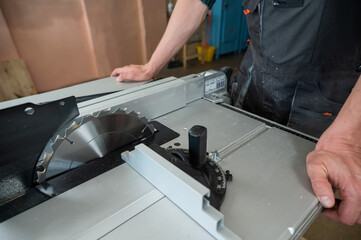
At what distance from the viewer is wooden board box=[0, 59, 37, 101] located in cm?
258

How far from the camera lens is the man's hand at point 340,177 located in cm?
54

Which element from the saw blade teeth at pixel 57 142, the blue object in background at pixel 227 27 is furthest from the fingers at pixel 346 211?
the blue object in background at pixel 227 27

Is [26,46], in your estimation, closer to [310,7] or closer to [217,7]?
[310,7]

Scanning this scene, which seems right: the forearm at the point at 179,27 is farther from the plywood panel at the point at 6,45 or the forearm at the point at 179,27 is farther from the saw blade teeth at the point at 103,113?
the plywood panel at the point at 6,45

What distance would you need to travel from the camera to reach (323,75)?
0.91m

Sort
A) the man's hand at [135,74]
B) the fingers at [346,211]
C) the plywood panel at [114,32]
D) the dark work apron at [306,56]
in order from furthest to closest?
the plywood panel at [114,32] → the man's hand at [135,74] → the dark work apron at [306,56] → the fingers at [346,211]

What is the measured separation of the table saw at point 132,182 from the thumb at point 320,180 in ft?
0.07

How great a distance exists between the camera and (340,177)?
1.84 feet

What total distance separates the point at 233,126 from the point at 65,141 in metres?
0.54

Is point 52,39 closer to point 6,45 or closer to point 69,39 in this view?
point 69,39

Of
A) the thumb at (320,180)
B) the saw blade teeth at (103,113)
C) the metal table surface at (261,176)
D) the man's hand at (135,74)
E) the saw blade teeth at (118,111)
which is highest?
the saw blade teeth at (103,113)

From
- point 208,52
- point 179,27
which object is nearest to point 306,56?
point 179,27

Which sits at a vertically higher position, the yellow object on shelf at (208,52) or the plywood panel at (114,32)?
the plywood panel at (114,32)

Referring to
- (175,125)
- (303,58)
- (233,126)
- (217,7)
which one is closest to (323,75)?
(303,58)
